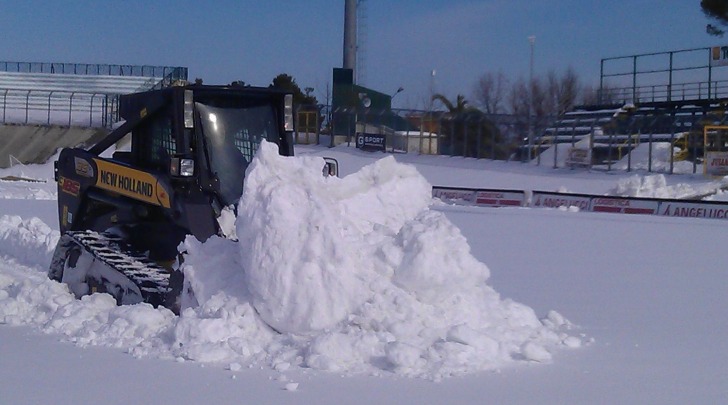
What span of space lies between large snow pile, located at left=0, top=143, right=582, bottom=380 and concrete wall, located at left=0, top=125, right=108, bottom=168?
121 feet

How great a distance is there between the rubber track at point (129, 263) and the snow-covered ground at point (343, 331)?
326 mm

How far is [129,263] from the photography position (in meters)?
8.23

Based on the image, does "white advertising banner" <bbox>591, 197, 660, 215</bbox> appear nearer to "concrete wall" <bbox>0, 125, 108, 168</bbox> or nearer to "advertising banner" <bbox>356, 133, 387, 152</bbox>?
"advertising banner" <bbox>356, 133, 387, 152</bbox>

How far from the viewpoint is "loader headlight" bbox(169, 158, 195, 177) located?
7.68m

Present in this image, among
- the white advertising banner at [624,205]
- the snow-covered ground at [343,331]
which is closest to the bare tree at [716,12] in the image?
the white advertising banner at [624,205]

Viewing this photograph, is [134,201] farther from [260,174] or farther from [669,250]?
[669,250]

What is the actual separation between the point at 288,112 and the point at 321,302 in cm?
244

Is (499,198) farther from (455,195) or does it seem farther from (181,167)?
(181,167)

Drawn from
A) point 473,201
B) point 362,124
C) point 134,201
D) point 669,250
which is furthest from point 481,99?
point 134,201

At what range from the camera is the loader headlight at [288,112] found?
8578 mm

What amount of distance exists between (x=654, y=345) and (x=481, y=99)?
53.1 meters

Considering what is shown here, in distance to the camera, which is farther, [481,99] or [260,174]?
[481,99]

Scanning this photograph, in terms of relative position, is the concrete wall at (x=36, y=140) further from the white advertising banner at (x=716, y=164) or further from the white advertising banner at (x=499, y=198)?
the white advertising banner at (x=716, y=164)

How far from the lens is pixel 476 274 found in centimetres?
705
